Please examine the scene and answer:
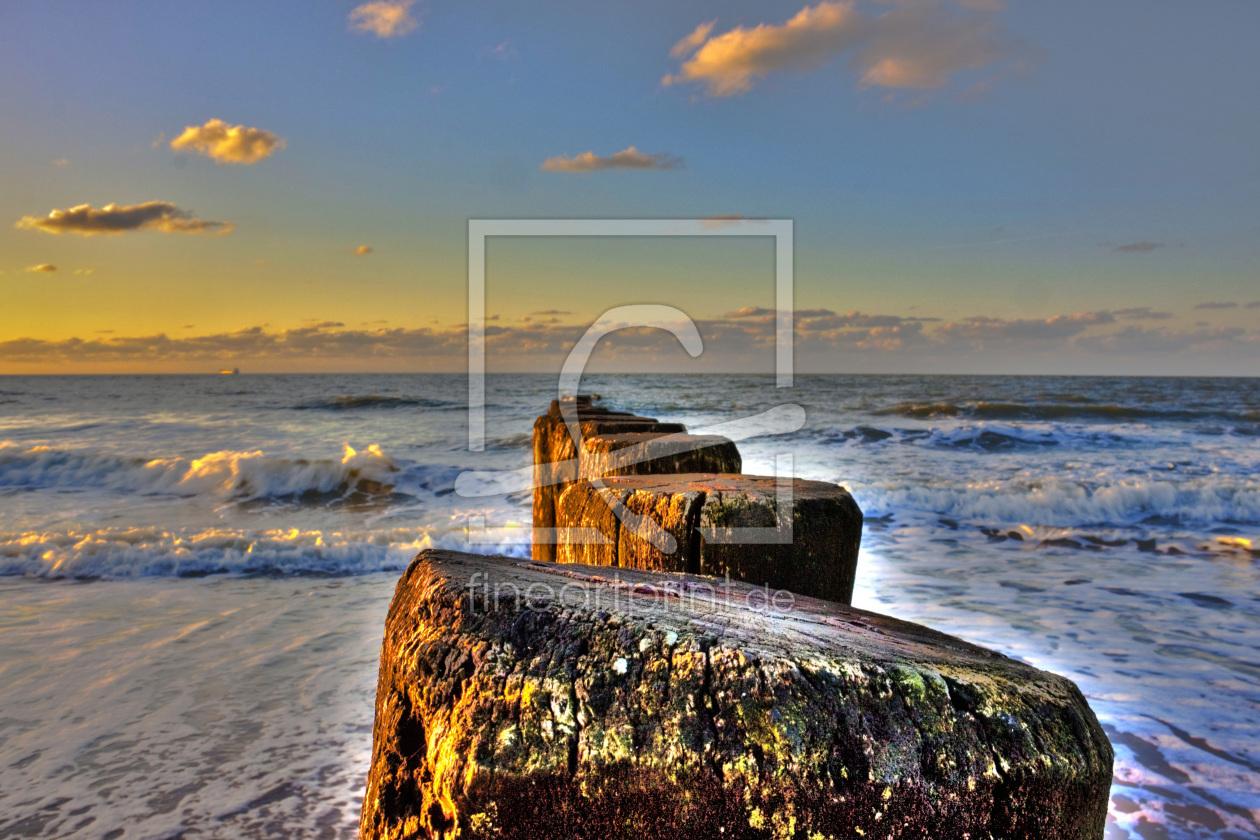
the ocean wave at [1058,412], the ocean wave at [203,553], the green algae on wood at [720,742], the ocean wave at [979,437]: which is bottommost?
the ocean wave at [203,553]

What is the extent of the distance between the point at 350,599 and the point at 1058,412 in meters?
26.0

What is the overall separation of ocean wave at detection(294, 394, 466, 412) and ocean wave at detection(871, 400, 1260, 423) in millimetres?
17914

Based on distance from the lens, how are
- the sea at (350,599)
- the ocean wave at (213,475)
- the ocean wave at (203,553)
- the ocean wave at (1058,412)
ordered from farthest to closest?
1. the ocean wave at (1058,412)
2. the ocean wave at (213,475)
3. the ocean wave at (203,553)
4. the sea at (350,599)

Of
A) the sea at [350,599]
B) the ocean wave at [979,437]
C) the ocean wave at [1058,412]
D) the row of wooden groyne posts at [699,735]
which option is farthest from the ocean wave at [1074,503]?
the ocean wave at [1058,412]

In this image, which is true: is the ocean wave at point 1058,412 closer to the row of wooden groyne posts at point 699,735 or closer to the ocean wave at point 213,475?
the ocean wave at point 213,475

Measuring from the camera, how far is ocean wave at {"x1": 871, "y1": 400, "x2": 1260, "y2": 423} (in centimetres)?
2547

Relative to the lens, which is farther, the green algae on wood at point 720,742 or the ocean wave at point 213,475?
the ocean wave at point 213,475

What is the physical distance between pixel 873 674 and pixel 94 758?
4.31 meters

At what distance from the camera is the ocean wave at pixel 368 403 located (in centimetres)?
3191

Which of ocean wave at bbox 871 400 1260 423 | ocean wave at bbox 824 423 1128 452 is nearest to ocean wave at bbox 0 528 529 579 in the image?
ocean wave at bbox 824 423 1128 452

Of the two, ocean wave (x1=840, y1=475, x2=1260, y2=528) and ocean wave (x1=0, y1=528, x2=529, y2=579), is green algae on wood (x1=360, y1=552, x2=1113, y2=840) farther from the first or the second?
ocean wave (x1=840, y1=475, x2=1260, y2=528)

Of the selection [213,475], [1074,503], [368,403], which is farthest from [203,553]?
[368,403]

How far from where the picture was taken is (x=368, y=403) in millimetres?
33719

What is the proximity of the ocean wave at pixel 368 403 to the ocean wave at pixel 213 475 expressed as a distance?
53.3ft
